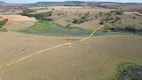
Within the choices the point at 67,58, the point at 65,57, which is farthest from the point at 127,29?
the point at 67,58

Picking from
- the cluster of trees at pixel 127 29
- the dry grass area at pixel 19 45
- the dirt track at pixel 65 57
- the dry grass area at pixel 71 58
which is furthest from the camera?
the cluster of trees at pixel 127 29

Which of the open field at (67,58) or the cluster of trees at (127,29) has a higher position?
the open field at (67,58)

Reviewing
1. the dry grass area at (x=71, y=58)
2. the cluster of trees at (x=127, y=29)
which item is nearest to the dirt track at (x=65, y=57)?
the dry grass area at (x=71, y=58)

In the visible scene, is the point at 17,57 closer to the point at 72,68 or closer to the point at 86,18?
the point at 72,68

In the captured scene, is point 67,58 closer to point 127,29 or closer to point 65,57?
point 65,57

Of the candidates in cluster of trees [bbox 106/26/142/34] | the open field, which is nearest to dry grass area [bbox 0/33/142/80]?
the open field

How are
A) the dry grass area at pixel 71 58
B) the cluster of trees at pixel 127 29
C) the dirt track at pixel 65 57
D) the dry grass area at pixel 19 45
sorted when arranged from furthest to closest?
the cluster of trees at pixel 127 29 → the dry grass area at pixel 19 45 → the dirt track at pixel 65 57 → the dry grass area at pixel 71 58

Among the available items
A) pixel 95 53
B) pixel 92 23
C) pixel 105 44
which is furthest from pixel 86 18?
pixel 95 53

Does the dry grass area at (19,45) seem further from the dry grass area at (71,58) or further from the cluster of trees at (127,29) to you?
the cluster of trees at (127,29)
